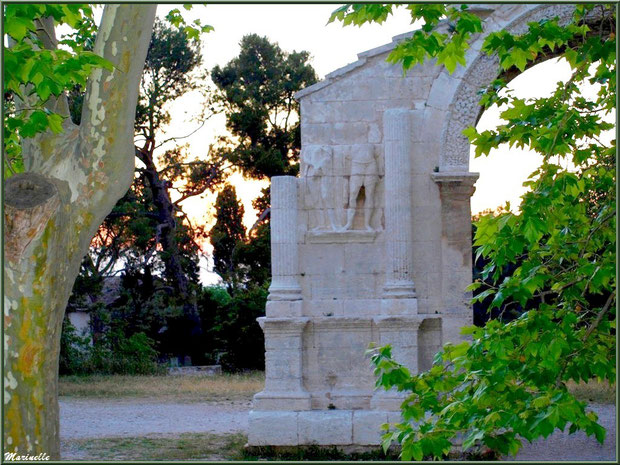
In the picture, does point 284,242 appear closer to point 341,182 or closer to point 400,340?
point 341,182

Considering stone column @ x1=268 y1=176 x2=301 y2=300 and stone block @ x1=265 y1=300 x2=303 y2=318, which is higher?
stone column @ x1=268 y1=176 x2=301 y2=300

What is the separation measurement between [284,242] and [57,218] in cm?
561

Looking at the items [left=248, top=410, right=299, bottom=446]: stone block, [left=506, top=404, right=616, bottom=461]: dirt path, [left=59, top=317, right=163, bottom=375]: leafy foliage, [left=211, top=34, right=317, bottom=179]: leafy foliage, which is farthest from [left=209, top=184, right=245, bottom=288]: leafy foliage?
[left=248, top=410, right=299, bottom=446]: stone block

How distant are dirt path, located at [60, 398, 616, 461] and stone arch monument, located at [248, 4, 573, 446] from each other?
196 centimetres

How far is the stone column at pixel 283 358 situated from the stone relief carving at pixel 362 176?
1.26 meters

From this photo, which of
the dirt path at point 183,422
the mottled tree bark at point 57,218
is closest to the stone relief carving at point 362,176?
the dirt path at point 183,422

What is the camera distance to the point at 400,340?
10.6 m

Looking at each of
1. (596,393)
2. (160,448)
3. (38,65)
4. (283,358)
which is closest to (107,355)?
(160,448)

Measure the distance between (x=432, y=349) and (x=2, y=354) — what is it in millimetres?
6312

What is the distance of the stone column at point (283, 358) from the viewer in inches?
419

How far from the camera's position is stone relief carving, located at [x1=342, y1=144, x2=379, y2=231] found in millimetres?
10867

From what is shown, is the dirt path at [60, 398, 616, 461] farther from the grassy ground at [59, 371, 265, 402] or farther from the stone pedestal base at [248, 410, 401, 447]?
the stone pedestal base at [248, 410, 401, 447]

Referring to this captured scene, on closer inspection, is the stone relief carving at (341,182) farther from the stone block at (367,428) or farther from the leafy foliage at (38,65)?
the leafy foliage at (38,65)

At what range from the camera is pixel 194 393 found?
1698 cm
